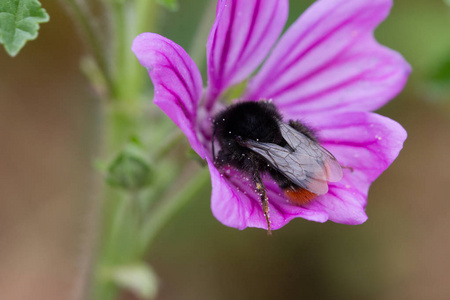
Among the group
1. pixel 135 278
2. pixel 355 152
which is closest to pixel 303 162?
pixel 355 152

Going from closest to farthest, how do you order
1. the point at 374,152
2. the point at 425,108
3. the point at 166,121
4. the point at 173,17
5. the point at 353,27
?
→ the point at 374,152
the point at 353,27
the point at 166,121
the point at 173,17
the point at 425,108

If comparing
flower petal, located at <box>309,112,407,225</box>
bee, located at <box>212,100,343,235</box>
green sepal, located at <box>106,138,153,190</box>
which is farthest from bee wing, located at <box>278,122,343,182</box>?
green sepal, located at <box>106,138,153,190</box>

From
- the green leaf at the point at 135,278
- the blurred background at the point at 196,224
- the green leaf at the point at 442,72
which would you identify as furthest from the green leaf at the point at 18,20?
the blurred background at the point at 196,224

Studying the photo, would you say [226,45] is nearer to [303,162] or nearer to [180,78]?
[180,78]

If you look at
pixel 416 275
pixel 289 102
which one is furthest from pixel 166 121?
pixel 416 275

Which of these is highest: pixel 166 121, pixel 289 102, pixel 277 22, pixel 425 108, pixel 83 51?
pixel 277 22

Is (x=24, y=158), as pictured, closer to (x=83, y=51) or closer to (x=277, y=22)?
(x=83, y=51)

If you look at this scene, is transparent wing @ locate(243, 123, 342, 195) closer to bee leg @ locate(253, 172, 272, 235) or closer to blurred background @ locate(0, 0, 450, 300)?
bee leg @ locate(253, 172, 272, 235)
